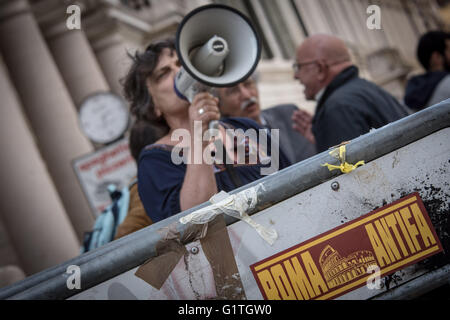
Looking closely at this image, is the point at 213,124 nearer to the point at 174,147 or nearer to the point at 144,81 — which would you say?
the point at 174,147

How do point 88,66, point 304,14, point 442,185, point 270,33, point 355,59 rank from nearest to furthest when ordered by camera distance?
point 442,185 < point 88,66 < point 270,33 < point 304,14 < point 355,59

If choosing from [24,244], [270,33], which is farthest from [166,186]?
[270,33]

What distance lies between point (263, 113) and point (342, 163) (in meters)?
2.55

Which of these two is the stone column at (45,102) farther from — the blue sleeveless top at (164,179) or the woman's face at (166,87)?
the blue sleeveless top at (164,179)

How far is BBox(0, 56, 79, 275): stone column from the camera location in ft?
19.7

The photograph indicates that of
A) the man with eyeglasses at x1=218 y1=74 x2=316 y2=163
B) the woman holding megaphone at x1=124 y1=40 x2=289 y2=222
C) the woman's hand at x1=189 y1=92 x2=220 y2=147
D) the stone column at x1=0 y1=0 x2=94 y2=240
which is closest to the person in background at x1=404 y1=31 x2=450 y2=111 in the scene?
the man with eyeglasses at x1=218 y1=74 x2=316 y2=163

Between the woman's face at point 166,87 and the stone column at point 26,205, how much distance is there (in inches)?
172

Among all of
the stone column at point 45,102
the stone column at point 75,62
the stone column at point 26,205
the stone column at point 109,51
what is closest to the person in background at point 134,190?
the stone column at point 26,205

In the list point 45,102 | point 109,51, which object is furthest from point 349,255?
point 109,51

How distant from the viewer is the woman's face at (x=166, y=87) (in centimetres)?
223

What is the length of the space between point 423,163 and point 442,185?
0.10 metres

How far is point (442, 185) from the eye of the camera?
156 centimetres

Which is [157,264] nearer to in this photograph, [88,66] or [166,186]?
[166,186]

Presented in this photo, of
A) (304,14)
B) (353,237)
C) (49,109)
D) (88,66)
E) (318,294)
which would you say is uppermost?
(304,14)
